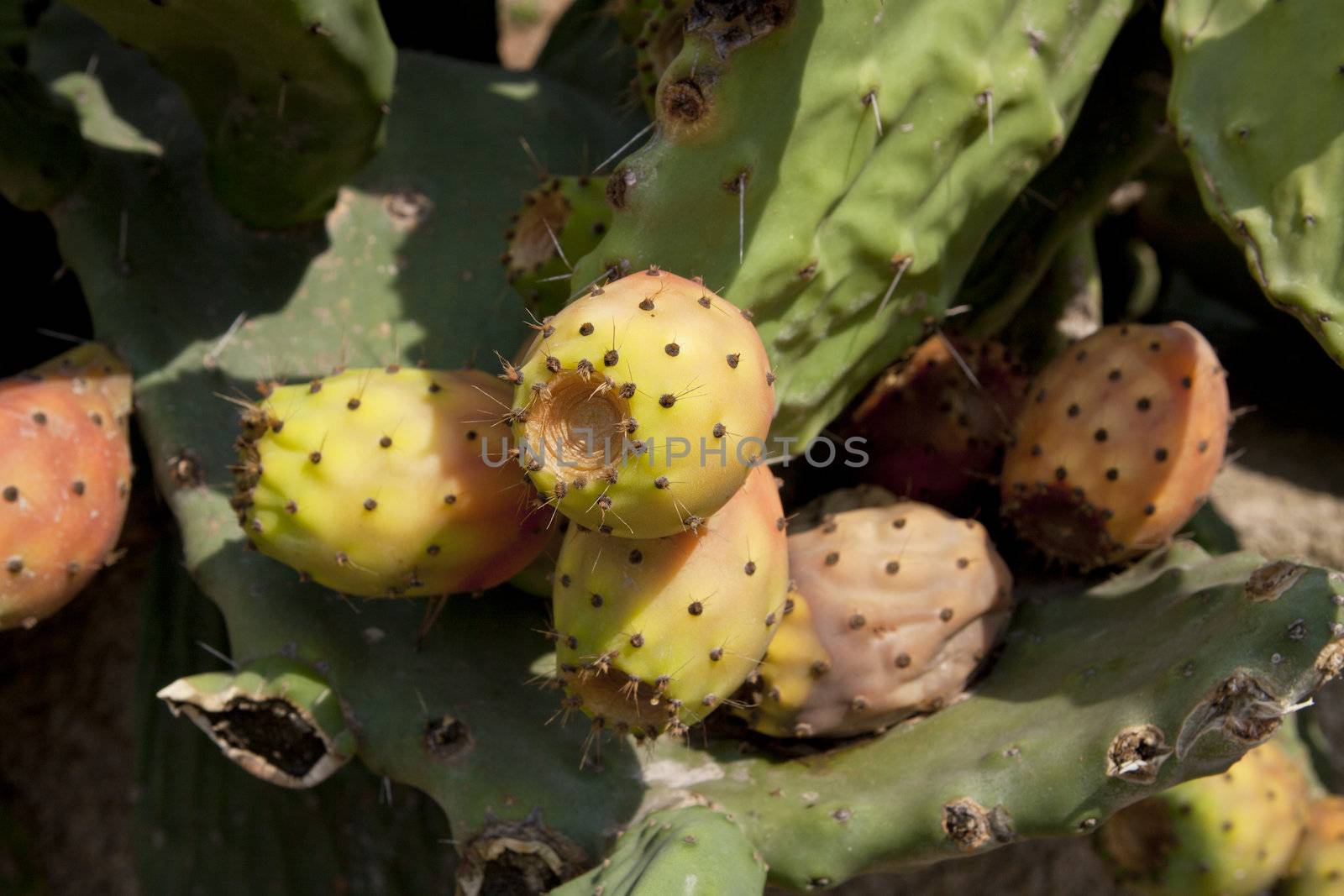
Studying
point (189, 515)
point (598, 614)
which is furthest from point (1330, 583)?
point (189, 515)

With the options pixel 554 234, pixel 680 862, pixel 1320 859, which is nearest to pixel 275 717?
pixel 680 862

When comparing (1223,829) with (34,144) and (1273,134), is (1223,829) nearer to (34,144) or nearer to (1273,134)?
(1273,134)

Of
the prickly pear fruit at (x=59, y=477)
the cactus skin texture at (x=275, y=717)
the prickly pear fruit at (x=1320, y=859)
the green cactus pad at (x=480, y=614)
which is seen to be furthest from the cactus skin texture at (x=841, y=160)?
the prickly pear fruit at (x=1320, y=859)

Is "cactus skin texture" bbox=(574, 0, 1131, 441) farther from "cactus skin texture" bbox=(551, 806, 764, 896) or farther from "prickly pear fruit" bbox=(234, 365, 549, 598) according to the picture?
"cactus skin texture" bbox=(551, 806, 764, 896)

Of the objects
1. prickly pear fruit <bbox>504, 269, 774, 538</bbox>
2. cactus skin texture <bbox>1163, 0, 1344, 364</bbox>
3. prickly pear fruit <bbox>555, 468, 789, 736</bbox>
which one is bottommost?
prickly pear fruit <bbox>555, 468, 789, 736</bbox>

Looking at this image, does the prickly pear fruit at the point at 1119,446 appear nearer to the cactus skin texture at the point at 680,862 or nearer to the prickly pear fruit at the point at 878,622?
the prickly pear fruit at the point at 878,622

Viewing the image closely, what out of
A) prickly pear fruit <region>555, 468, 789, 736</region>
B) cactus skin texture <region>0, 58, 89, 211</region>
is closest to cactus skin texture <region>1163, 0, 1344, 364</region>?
prickly pear fruit <region>555, 468, 789, 736</region>

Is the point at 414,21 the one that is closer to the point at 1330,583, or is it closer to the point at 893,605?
the point at 893,605
